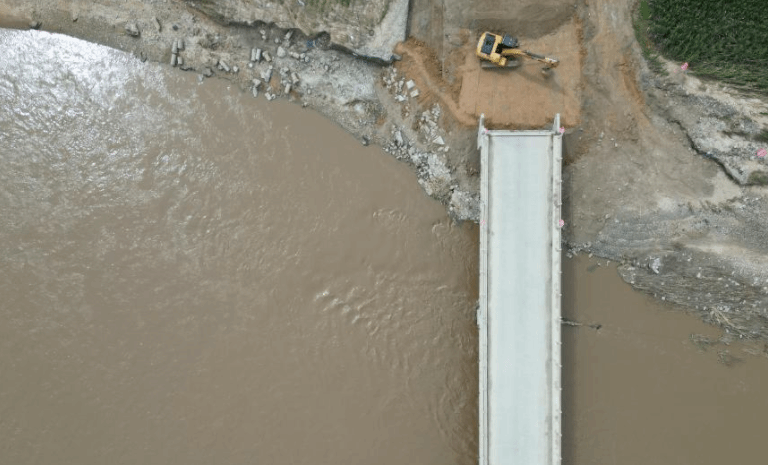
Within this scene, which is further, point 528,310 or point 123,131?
point 123,131

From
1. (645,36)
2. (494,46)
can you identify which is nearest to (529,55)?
(494,46)

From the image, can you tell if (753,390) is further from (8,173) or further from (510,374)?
(8,173)

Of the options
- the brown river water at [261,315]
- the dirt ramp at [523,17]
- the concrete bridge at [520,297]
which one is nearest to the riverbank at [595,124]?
the dirt ramp at [523,17]

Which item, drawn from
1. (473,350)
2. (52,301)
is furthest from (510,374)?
(52,301)

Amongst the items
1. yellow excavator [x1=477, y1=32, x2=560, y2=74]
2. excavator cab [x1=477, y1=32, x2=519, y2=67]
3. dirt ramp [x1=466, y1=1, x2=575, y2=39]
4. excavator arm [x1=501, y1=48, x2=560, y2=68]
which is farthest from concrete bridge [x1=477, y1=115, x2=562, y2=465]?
dirt ramp [x1=466, y1=1, x2=575, y2=39]

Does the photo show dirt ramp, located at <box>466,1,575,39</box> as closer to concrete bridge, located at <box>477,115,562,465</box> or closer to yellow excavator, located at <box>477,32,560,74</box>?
yellow excavator, located at <box>477,32,560,74</box>

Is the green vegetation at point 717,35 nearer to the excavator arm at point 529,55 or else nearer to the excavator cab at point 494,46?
the excavator arm at point 529,55
